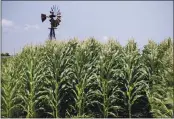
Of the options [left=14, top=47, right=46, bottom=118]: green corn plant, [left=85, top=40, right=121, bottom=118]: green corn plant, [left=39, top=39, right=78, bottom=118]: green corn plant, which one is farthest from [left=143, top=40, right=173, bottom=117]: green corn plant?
[left=14, top=47, right=46, bottom=118]: green corn plant

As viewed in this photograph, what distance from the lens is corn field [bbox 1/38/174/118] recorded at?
7.79 m

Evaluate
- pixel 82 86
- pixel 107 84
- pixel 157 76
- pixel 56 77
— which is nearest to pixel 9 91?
pixel 56 77

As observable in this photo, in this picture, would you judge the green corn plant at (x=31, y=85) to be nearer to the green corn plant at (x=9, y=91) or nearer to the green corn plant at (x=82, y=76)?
the green corn plant at (x=9, y=91)

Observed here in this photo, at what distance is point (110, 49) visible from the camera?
8.25 metres

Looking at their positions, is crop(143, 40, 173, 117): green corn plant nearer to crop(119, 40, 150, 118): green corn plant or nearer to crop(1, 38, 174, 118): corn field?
crop(1, 38, 174, 118): corn field

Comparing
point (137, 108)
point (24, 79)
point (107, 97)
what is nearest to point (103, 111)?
point (107, 97)

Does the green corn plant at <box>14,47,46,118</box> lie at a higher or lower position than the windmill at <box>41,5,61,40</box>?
lower

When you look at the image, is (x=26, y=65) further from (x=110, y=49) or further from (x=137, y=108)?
(x=137, y=108)

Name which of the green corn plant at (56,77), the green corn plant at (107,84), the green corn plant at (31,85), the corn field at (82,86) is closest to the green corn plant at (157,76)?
the corn field at (82,86)

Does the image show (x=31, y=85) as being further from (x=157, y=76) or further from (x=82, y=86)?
(x=157, y=76)

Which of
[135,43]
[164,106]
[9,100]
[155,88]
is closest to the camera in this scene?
[164,106]

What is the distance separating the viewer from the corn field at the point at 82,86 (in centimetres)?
779

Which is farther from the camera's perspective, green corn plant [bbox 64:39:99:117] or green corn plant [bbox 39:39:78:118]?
green corn plant [bbox 39:39:78:118]

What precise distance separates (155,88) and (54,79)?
8.52 feet
